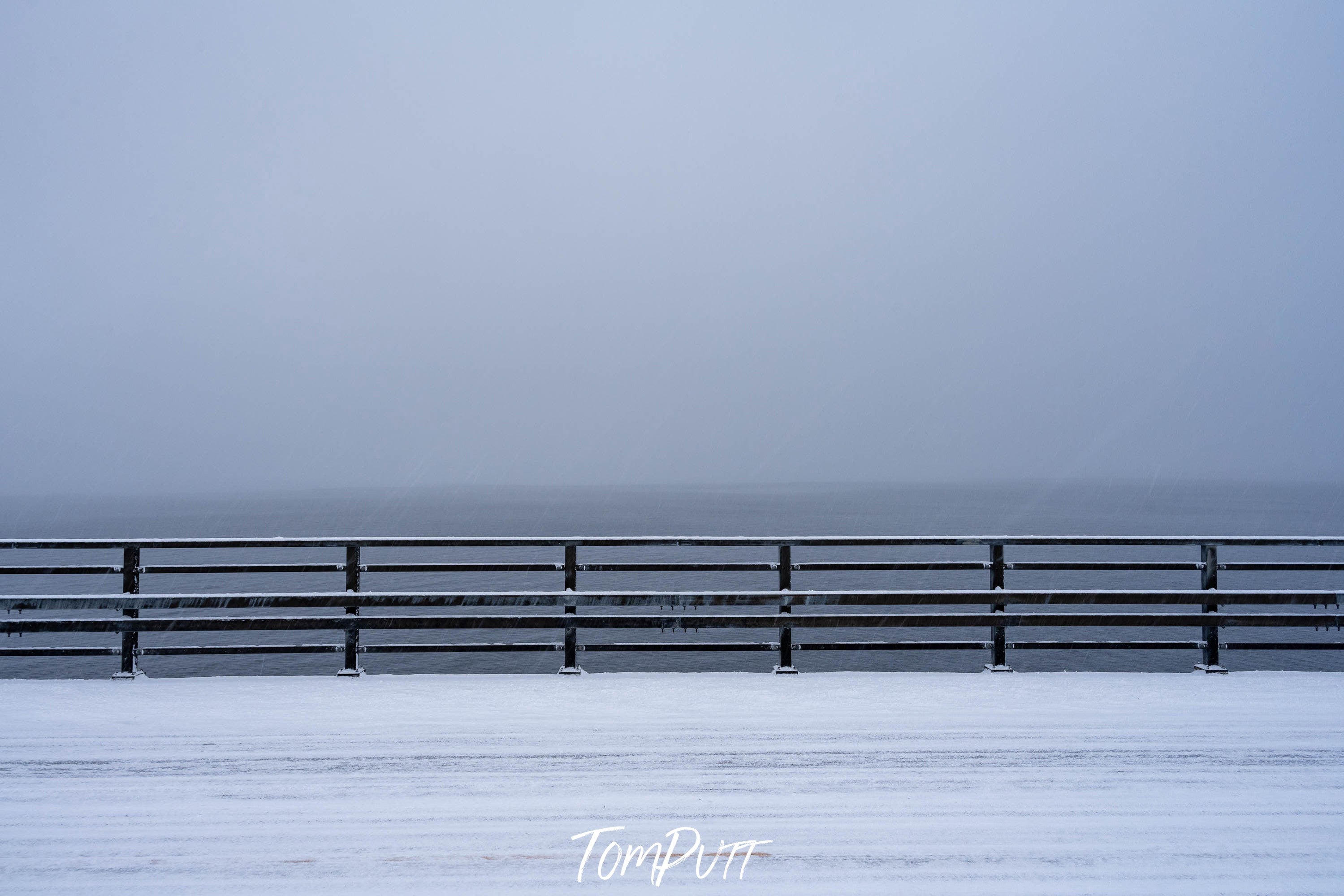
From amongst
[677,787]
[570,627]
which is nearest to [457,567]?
[570,627]

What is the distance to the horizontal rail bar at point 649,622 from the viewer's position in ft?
23.1

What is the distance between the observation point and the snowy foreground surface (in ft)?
12.0

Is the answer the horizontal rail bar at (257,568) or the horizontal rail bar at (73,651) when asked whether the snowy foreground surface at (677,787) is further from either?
the horizontal rail bar at (257,568)

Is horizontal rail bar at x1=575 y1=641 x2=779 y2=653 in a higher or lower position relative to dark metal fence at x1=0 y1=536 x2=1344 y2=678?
lower

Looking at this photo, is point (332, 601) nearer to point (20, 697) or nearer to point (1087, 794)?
point (20, 697)

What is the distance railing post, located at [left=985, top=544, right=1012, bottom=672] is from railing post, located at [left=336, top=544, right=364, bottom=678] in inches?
226

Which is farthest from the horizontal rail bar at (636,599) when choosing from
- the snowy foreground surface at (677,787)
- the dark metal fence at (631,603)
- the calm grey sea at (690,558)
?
the calm grey sea at (690,558)

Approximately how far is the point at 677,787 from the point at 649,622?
3.11m

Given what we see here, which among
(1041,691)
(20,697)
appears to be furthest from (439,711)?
(1041,691)

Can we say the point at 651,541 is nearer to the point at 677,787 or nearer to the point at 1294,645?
the point at 677,787

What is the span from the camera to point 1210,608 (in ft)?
24.5

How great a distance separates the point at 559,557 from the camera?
85.8 m

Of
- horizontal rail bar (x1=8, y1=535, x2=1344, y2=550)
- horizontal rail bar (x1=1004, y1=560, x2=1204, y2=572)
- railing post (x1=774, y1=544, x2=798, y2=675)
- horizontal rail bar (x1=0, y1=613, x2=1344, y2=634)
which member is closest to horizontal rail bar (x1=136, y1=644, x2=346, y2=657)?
horizontal rail bar (x1=0, y1=613, x2=1344, y2=634)

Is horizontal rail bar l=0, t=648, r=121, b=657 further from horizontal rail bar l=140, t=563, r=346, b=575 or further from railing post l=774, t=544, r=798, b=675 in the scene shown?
railing post l=774, t=544, r=798, b=675
